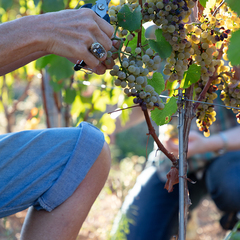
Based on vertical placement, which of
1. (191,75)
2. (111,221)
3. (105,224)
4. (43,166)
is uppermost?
(191,75)

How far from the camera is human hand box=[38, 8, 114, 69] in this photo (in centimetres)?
53

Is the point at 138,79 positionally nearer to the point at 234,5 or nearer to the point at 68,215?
the point at 234,5

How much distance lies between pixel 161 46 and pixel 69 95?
0.93m

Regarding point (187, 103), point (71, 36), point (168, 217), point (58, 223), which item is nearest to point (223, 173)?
point (168, 217)

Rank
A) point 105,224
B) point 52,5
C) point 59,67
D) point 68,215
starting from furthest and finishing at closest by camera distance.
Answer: point 105,224
point 59,67
point 52,5
point 68,215

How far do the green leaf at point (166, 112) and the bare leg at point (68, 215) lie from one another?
178 mm

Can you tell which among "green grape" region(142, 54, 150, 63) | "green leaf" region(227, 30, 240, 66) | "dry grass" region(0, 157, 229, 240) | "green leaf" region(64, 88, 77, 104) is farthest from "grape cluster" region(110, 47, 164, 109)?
"dry grass" region(0, 157, 229, 240)

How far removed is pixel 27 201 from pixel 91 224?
4.59ft

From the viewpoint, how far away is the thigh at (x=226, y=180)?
4.12 feet

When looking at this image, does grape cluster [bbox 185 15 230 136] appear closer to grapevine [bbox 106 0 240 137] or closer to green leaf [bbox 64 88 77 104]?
grapevine [bbox 106 0 240 137]

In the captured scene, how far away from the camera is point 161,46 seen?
53cm

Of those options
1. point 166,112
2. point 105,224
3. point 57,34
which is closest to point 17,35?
point 57,34

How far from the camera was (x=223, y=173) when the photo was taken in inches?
51.4

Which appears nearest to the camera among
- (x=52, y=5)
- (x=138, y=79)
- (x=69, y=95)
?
(x=138, y=79)
